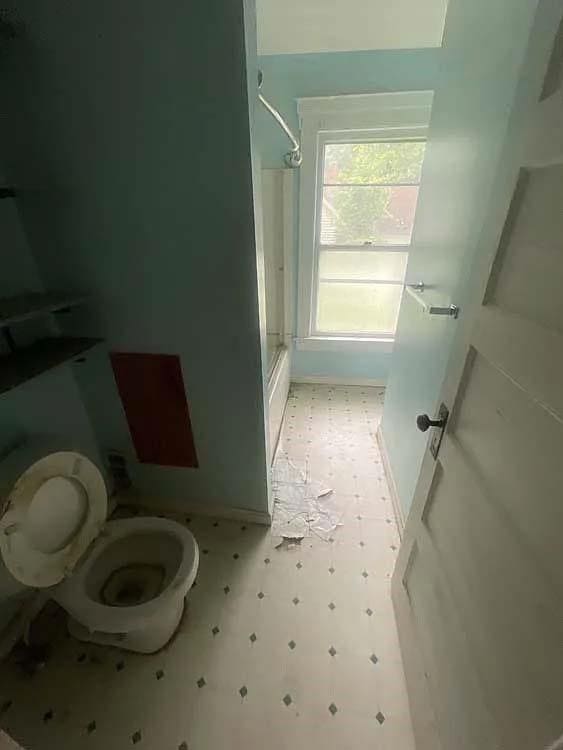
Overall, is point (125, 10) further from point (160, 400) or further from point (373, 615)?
point (373, 615)

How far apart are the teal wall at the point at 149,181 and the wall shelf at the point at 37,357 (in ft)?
0.30

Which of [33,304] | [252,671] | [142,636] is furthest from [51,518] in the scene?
[252,671]

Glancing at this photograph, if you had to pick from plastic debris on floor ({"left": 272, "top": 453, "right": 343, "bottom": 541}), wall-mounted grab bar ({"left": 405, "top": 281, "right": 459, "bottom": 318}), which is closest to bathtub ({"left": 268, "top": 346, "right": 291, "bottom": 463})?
plastic debris on floor ({"left": 272, "top": 453, "right": 343, "bottom": 541})

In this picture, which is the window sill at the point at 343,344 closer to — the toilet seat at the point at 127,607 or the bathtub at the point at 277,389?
the bathtub at the point at 277,389

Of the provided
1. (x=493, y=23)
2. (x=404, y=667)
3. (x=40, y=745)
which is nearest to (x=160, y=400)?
(x=40, y=745)

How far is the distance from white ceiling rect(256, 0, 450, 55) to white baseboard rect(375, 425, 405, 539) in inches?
84.3

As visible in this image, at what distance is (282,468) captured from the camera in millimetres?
1941

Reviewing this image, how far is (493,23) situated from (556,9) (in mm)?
527

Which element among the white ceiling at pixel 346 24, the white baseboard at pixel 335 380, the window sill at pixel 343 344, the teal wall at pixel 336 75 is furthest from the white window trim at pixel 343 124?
the white baseboard at pixel 335 380

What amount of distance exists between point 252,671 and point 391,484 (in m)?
1.07

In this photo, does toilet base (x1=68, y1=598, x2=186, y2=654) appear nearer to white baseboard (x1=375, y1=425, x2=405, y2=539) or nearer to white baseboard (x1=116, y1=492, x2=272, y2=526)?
white baseboard (x1=116, y1=492, x2=272, y2=526)

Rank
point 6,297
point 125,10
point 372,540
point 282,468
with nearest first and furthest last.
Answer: point 125,10
point 6,297
point 372,540
point 282,468

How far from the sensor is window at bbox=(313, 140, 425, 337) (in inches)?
83.9

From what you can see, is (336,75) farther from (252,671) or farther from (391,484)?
(252,671)
